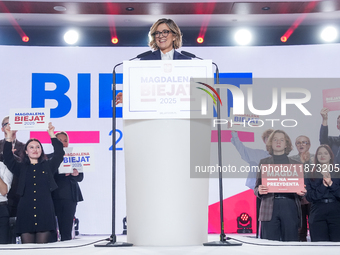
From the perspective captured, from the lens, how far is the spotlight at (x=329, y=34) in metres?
5.80

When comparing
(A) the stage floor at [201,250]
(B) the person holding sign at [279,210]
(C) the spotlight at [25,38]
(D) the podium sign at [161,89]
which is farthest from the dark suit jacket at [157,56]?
(C) the spotlight at [25,38]

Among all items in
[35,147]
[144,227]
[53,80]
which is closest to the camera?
[144,227]

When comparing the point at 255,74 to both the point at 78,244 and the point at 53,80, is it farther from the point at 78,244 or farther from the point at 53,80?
the point at 78,244

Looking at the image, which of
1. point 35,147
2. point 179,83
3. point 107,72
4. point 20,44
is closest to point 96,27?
point 107,72

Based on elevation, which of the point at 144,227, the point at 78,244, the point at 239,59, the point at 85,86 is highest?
the point at 239,59

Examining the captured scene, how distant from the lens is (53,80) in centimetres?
564

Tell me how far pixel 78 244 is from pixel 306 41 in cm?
497

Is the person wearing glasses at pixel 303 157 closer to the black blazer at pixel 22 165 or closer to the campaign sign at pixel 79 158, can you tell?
the campaign sign at pixel 79 158

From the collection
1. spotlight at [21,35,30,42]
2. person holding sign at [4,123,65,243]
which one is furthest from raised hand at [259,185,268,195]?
spotlight at [21,35,30,42]

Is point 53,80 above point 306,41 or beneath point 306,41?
beneath

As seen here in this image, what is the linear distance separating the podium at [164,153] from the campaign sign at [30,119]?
236cm

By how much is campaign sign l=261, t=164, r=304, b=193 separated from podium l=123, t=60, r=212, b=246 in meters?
1.21

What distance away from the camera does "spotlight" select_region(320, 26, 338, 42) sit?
5805 millimetres

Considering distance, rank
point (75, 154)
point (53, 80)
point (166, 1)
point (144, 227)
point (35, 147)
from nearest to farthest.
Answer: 1. point (144, 227)
2. point (35, 147)
3. point (75, 154)
4. point (166, 1)
5. point (53, 80)
